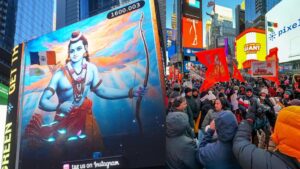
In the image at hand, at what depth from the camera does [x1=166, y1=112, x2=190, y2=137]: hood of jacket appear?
316 cm

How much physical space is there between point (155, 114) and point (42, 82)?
1.03 meters

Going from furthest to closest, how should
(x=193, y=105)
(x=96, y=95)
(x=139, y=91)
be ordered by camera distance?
(x=193, y=105)
(x=96, y=95)
(x=139, y=91)

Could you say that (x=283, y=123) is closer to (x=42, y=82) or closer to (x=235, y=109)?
(x=42, y=82)

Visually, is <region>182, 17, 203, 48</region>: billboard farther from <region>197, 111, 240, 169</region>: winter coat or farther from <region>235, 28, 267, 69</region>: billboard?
<region>197, 111, 240, 169</region>: winter coat

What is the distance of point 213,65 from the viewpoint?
1169cm

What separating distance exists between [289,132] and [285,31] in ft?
98.3

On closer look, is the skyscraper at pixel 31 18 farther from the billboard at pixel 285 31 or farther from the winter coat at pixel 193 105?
the winter coat at pixel 193 105

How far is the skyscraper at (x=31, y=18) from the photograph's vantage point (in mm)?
121500

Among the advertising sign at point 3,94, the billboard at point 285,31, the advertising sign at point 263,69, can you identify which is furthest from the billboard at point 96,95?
the billboard at point 285,31

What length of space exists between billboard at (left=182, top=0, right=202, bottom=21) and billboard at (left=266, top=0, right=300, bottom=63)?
7095 mm

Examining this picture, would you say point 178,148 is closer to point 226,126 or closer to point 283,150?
point 226,126

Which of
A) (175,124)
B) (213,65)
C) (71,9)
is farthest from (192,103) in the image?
(71,9)

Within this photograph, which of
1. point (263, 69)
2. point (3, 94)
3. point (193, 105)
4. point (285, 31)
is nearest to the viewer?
point (3, 94)

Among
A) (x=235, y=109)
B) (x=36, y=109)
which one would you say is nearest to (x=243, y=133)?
(x=36, y=109)
